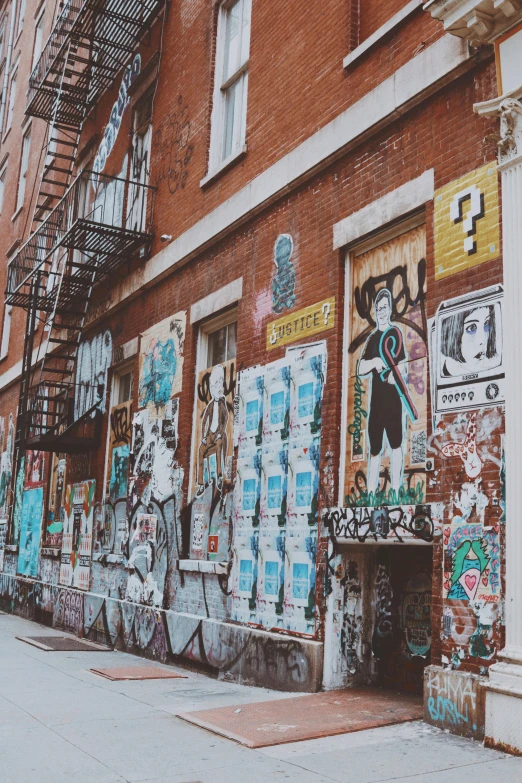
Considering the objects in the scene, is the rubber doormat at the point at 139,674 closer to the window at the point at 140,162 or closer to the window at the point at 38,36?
the window at the point at 140,162

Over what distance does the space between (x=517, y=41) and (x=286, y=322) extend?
372cm

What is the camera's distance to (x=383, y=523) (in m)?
7.04

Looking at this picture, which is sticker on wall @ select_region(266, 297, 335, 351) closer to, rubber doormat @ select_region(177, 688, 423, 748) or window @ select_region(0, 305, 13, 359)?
rubber doormat @ select_region(177, 688, 423, 748)

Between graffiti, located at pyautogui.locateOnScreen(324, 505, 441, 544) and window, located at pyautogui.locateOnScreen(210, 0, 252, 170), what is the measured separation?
5.39 metres

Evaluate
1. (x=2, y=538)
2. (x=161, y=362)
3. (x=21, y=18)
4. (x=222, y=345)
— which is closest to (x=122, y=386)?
(x=161, y=362)

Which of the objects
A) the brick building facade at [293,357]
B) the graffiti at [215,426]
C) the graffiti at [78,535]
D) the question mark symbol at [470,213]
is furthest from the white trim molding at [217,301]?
the graffiti at [78,535]

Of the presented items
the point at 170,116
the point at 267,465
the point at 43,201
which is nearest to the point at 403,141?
the point at 267,465

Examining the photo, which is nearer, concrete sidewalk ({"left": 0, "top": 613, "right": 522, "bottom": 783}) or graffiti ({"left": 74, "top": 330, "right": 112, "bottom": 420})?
concrete sidewalk ({"left": 0, "top": 613, "right": 522, "bottom": 783})

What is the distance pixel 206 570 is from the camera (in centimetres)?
970

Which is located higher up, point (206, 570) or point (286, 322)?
point (286, 322)

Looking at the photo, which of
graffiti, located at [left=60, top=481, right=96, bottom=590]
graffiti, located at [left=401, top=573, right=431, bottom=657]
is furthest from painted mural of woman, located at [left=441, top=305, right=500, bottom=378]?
graffiti, located at [left=60, top=481, right=96, bottom=590]

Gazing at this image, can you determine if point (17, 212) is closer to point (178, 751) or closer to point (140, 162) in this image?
point (140, 162)

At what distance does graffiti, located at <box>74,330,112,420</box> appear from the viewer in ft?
45.6

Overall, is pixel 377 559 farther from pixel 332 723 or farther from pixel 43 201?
pixel 43 201
